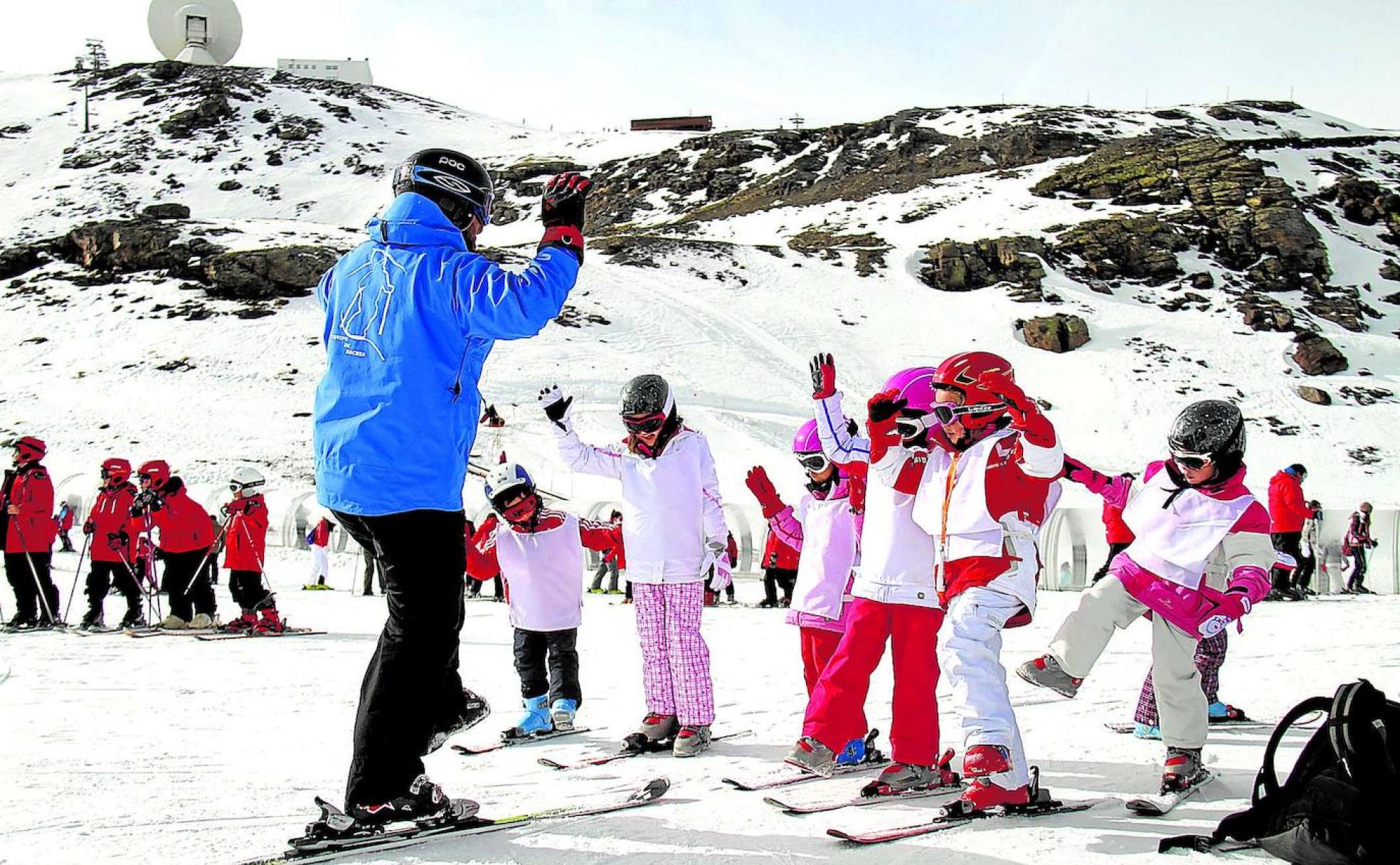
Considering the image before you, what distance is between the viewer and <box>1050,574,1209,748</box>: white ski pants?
4.05 m

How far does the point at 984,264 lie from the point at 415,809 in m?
39.8

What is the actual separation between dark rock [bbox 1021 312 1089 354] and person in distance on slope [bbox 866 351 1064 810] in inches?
1279

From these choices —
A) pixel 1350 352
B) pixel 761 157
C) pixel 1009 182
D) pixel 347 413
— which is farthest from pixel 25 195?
pixel 347 413

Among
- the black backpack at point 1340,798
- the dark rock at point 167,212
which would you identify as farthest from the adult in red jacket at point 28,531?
the dark rock at point 167,212

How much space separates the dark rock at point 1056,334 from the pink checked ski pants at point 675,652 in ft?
104

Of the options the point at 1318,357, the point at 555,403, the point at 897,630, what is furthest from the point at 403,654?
the point at 1318,357

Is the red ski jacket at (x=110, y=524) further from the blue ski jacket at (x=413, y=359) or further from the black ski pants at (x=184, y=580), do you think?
the blue ski jacket at (x=413, y=359)

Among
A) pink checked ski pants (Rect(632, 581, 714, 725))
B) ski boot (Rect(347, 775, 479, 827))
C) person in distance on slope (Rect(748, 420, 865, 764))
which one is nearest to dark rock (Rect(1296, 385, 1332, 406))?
person in distance on slope (Rect(748, 420, 865, 764))

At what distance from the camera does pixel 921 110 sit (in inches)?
2926

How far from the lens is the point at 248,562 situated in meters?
11.1

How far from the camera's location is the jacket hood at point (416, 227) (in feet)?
11.2

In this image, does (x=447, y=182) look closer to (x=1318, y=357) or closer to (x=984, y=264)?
(x=1318, y=357)

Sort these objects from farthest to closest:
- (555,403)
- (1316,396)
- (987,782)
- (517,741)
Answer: (1316,396), (517,741), (555,403), (987,782)

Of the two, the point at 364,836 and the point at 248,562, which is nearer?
the point at 364,836
